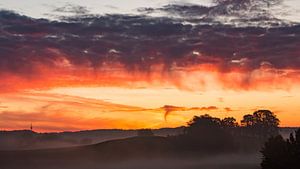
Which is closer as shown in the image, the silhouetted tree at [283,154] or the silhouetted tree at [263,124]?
the silhouetted tree at [283,154]

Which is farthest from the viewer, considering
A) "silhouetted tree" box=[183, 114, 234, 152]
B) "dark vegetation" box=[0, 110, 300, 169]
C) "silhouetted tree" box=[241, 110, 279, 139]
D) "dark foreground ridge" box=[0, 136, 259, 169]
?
"silhouetted tree" box=[241, 110, 279, 139]

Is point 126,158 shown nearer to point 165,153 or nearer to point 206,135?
point 165,153

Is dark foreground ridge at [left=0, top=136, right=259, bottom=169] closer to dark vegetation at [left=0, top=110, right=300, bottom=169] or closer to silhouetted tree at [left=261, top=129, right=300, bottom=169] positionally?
dark vegetation at [left=0, top=110, right=300, bottom=169]

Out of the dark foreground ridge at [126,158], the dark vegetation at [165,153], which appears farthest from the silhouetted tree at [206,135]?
the dark foreground ridge at [126,158]

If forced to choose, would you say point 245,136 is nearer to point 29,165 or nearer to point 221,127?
point 221,127

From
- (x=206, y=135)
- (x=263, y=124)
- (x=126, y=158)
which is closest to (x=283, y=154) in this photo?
(x=126, y=158)

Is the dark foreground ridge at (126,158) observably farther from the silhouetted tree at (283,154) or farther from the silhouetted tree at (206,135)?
the silhouetted tree at (283,154)

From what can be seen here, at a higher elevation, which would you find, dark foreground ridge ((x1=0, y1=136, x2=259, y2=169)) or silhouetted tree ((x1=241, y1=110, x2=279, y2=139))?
silhouetted tree ((x1=241, y1=110, x2=279, y2=139))

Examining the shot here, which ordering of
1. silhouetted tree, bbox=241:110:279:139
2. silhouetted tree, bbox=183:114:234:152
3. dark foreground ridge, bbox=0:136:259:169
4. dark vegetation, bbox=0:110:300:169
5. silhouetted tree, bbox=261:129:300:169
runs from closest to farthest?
silhouetted tree, bbox=261:129:300:169, dark foreground ridge, bbox=0:136:259:169, dark vegetation, bbox=0:110:300:169, silhouetted tree, bbox=183:114:234:152, silhouetted tree, bbox=241:110:279:139

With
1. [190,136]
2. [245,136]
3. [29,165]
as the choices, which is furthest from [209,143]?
[29,165]

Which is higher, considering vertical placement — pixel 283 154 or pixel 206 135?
pixel 206 135

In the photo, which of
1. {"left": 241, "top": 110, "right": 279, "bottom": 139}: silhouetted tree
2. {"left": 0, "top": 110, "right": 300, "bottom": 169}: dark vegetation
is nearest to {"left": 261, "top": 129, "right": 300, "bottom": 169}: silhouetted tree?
{"left": 0, "top": 110, "right": 300, "bottom": 169}: dark vegetation

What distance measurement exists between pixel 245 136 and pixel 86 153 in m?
48.4

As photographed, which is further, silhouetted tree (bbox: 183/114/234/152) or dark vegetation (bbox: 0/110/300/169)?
silhouetted tree (bbox: 183/114/234/152)
